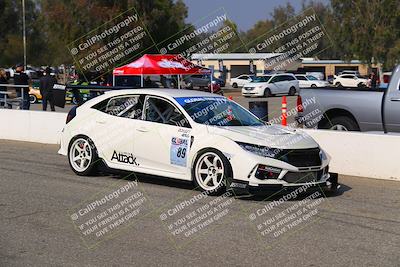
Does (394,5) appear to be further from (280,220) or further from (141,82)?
(280,220)

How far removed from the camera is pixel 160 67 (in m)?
29.9

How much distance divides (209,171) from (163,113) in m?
1.25

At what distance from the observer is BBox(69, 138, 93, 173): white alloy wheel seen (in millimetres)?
9708

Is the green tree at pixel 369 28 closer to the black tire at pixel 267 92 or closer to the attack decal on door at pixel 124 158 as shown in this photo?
the black tire at pixel 267 92

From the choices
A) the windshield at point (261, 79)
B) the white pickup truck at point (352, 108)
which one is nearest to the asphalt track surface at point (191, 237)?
the white pickup truck at point (352, 108)

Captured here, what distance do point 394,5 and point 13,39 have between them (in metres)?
43.7

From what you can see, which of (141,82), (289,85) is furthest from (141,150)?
(289,85)

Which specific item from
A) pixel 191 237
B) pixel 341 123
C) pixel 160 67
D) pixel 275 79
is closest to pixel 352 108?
pixel 341 123

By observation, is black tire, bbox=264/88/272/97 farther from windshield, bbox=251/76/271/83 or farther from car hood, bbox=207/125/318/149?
car hood, bbox=207/125/318/149

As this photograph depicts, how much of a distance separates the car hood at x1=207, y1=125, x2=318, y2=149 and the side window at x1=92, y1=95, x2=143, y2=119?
55.5 inches

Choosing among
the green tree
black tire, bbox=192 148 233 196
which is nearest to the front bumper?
black tire, bbox=192 148 233 196

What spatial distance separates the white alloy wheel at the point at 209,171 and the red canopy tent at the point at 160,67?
2158 cm

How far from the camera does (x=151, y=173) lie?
8.95 metres

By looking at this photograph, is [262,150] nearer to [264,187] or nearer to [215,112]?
[264,187]
